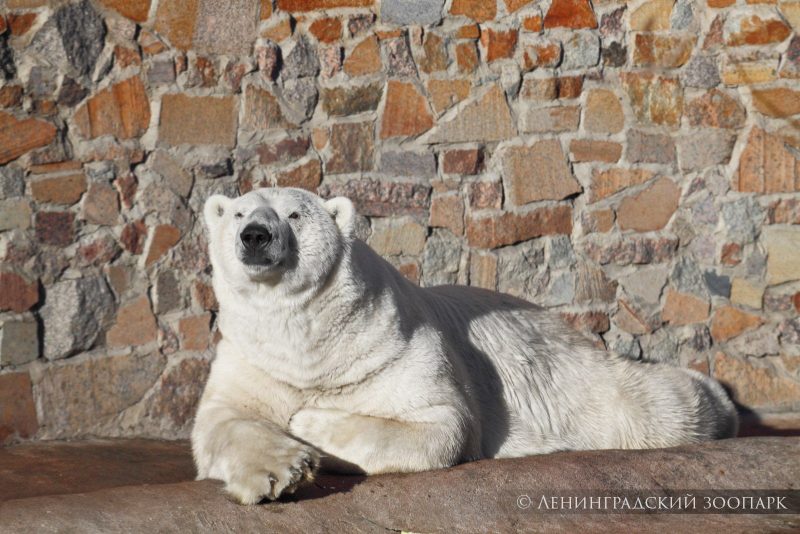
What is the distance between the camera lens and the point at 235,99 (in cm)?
510

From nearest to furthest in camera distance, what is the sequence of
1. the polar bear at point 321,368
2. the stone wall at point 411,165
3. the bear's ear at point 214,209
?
the polar bear at point 321,368 → the bear's ear at point 214,209 → the stone wall at point 411,165

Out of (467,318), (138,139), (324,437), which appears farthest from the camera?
(138,139)

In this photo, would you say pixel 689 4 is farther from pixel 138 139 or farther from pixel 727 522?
pixel 727 522

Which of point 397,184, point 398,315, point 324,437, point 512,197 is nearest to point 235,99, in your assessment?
point 397,184

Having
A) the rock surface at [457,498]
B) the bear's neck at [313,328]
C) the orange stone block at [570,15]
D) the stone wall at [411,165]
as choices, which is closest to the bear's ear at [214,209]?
the bear's neck at [313,328]

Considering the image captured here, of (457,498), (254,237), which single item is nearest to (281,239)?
(254,237)

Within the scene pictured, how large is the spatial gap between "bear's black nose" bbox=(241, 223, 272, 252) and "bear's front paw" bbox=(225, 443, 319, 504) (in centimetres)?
66

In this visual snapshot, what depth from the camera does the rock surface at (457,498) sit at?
8.84 ft

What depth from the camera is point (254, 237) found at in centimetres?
311

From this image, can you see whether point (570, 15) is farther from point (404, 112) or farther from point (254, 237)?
point (254, 237)

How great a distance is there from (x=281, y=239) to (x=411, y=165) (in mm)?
2212

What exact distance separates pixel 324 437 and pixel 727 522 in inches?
50.4

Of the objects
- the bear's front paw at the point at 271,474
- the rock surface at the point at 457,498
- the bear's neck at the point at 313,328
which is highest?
the bear's neck at the point at 313,328

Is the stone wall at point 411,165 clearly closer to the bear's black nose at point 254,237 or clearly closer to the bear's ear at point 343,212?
the bear's ear at point 343,212
